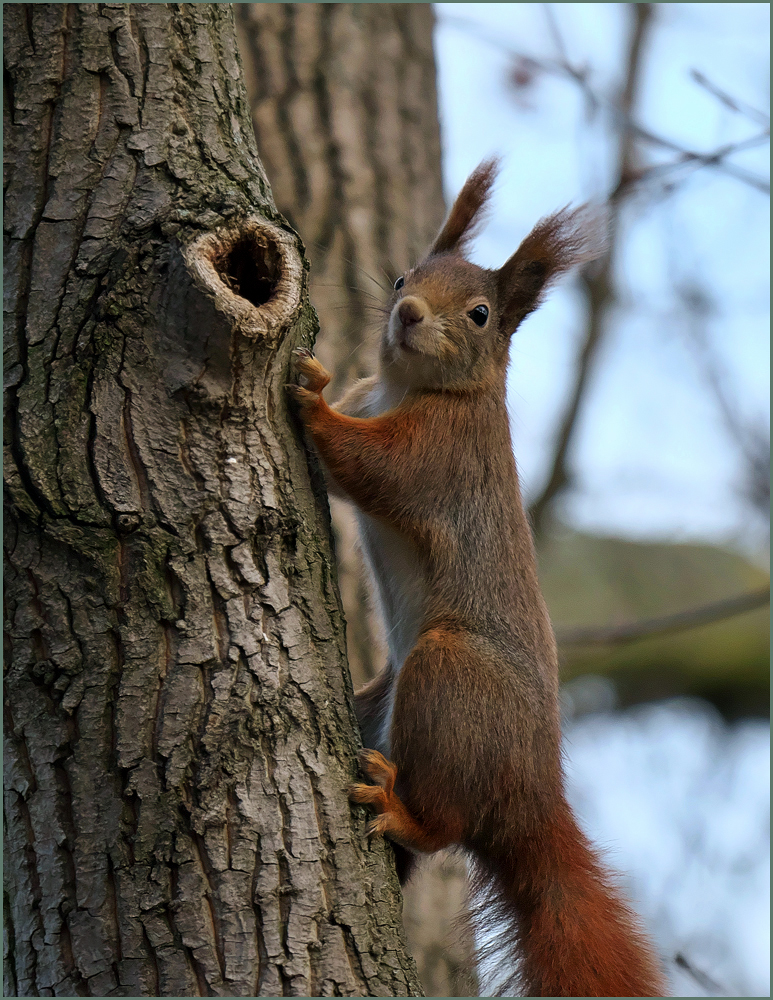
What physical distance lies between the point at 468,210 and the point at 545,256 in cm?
42

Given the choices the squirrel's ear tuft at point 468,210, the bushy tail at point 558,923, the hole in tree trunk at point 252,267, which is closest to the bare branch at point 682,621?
the bushy tail at point 558,923

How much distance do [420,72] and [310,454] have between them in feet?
10.7

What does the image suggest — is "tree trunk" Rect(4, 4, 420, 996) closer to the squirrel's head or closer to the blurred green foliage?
the squirrel's head

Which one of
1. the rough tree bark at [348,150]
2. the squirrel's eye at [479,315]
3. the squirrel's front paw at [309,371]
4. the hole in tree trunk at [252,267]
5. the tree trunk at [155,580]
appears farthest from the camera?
the rough tree bark at [348,150]

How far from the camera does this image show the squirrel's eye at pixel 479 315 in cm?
313

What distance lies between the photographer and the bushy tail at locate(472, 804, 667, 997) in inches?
96.5

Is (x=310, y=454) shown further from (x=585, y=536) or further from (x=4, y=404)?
(x=585, y=536)

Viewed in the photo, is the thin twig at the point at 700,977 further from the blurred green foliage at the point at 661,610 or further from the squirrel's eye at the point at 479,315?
the squirrel's eye at the point at 479,315

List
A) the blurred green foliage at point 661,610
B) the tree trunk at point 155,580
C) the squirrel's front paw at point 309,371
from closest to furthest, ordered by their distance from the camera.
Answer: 1. the tree trunk at point 155,580
2. the squirrel's front paw at point 309,371
3. the blurred green foliage at point 661,610

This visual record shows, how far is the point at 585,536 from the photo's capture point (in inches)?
274

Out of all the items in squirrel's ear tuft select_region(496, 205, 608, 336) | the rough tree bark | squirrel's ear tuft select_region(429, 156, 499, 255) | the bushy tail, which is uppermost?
the rough tree bark

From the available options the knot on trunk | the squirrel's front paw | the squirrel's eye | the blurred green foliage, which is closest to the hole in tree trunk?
the knot on trunk

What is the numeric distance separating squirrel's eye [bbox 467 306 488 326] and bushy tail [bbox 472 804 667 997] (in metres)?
1.59

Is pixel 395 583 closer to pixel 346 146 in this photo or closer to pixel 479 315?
pixel 479 315
